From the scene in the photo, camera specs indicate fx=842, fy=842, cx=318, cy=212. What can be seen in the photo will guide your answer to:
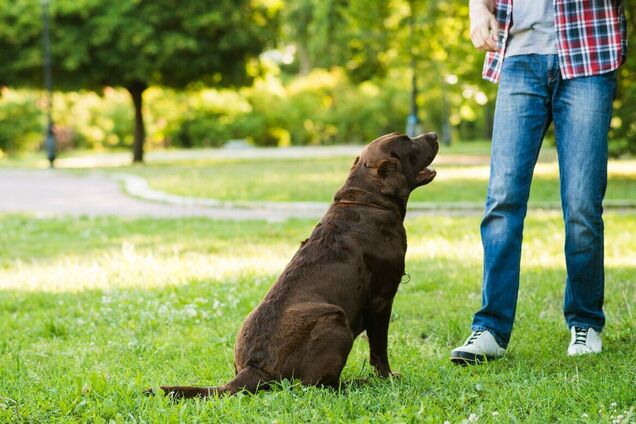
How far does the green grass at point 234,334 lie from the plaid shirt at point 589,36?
1443 mm

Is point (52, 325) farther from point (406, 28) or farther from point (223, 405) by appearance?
point (406, 28)

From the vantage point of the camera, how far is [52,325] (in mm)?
5238

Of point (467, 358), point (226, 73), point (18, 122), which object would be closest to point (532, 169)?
point (467, 358)

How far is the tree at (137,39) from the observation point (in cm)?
2766

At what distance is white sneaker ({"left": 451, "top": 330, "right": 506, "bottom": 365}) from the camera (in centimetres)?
415

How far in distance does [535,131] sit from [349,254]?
1236 mm

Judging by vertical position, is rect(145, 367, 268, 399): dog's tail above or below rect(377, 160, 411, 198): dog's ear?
below

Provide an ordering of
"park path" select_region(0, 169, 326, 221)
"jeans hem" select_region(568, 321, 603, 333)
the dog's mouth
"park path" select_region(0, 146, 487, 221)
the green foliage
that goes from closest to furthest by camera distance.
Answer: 1. the dog's mouth
2. "jeans hem" select_region(568, 321, 603, 333)
3. "park path" select_region(0, 146, 487, 221)
4. "park path" select_region(0, 169, 326, 221)
5. the green foliage

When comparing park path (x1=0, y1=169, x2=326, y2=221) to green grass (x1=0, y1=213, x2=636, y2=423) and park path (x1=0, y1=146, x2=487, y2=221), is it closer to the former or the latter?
park path (x1=0, y1=146, x2=487, y2=221)

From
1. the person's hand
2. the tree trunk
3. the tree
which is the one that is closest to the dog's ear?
the person's hand

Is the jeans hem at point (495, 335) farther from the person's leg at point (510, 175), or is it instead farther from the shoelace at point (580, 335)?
the shoelace at point (580, 335)

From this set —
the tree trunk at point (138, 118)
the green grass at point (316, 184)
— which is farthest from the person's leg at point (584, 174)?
the tree trunk at point (138, 118)

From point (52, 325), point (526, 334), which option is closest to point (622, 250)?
point (526, 334)

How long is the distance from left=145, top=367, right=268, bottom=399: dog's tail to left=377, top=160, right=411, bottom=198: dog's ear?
103 centimetres
